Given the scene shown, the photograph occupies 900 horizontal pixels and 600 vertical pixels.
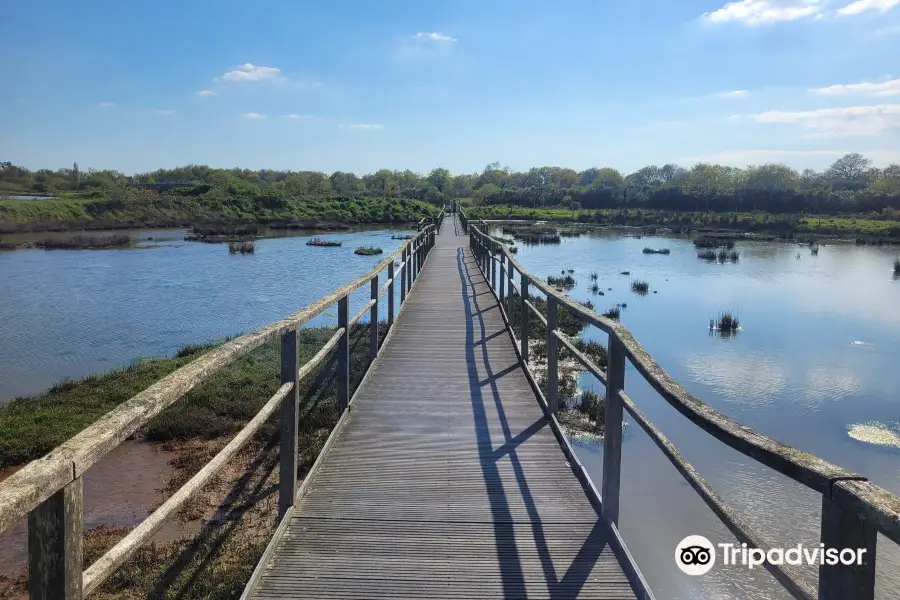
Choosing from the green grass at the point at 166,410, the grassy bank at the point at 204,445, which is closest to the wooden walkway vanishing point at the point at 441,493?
the grassy bank at the point at 204,445

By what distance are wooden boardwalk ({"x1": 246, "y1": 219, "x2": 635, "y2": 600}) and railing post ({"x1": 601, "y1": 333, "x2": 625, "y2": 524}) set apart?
5.7 inches

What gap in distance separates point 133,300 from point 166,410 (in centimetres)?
1160

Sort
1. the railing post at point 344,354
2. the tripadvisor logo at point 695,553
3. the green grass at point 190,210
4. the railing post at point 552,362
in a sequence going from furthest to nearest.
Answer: the green grass at point 190,210, the railing post at point 552,362, the railing post at point 344,354, the tripadvisor logo at point 695,553

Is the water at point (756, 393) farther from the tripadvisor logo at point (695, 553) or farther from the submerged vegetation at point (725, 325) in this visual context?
the tripadvisor logo at point (695, 553)

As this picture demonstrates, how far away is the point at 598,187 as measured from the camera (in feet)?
326

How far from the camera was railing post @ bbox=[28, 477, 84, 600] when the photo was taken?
1.46m

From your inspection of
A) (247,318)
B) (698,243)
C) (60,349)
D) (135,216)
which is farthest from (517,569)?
(135,216)

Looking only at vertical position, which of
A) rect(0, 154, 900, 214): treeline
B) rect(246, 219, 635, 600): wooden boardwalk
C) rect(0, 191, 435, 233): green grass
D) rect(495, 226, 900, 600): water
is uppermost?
rect(0, 154, 900, 214): treeline

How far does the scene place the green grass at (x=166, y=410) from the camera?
7852 mm

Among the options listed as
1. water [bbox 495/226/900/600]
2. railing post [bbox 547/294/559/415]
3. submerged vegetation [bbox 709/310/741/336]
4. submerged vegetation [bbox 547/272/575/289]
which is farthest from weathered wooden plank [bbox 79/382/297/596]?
submerged vegetation [bbox 547/272/575/289]

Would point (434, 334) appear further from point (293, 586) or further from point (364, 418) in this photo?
point (293, 586)

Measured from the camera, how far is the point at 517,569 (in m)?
2.90

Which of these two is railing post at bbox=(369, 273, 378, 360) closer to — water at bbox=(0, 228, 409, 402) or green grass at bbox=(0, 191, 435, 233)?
water at bbox=(0, 228, 409, 402)

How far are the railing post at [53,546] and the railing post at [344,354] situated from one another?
3.25 metres
